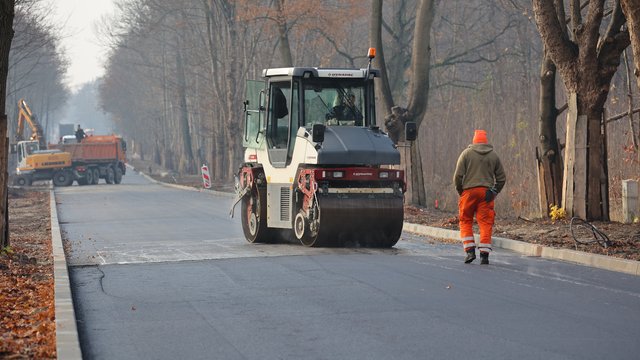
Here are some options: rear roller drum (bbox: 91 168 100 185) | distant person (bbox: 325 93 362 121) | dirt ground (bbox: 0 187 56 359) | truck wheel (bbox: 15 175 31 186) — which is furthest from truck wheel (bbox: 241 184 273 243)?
rear roller drum (bbox: 91 168 100 185)

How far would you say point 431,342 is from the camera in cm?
867

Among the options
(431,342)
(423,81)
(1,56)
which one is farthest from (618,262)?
(423,81)

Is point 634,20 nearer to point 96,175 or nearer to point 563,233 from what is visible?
point 563,233

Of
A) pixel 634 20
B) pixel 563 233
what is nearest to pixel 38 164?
pixel 563 233

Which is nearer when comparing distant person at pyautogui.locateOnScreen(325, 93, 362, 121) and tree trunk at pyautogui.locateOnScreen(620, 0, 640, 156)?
tree trunk at pyautogui.locateOnScreen(620, 0, 640, 156)

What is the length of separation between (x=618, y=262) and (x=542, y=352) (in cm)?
643

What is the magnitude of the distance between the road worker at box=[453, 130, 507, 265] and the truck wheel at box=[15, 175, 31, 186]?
47770 millimetres

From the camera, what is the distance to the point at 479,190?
48.2 ft

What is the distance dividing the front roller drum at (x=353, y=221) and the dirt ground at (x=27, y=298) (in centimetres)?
412

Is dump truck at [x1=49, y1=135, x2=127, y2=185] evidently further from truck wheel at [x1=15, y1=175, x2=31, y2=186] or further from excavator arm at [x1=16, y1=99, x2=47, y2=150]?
truck wheel at [x1=15, y1=175, x2=31, y2=186]

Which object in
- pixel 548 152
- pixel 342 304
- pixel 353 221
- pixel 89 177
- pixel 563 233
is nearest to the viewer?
pixel 342 304

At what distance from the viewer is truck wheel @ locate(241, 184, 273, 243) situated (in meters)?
18.8

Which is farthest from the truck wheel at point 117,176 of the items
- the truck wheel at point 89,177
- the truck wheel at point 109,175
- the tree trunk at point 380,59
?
the tree trunk at point 380,59

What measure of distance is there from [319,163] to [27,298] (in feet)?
21.1
